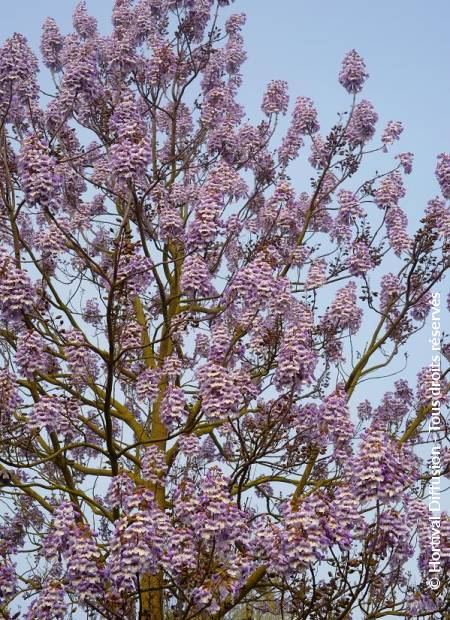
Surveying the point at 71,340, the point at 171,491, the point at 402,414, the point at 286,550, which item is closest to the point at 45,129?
the point at 71,340

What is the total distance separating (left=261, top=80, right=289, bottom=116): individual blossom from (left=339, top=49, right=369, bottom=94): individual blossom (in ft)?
5.86

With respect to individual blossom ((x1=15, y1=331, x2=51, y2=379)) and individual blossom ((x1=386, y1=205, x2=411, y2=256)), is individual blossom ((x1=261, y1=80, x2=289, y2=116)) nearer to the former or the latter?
individual blossom ((x1=386, y1=205, x2=411, y2=256))

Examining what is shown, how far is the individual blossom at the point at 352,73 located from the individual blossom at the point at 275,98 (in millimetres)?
1787

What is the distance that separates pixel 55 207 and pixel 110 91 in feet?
28.2

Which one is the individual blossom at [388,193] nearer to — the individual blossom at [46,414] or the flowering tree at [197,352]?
the flowering tree at [197,352]

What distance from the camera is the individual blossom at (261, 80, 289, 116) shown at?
63.2ft

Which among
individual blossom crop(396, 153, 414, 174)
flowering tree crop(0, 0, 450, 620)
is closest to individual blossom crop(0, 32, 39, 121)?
flowering tree crop(0, 0, 450, 620)

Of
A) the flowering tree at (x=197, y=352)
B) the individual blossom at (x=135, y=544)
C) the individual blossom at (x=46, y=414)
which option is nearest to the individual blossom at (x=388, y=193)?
the flowering tree at (x=197, y=352)

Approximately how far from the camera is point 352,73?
58.7ft

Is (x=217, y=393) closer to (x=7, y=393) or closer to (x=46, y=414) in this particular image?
(x=46, y=414)

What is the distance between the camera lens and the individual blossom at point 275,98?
1927cm

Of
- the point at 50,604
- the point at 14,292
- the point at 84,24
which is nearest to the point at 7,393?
the point at 14,292

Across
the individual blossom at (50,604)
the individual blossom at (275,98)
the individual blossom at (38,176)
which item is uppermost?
the individual blossom at (275,98)

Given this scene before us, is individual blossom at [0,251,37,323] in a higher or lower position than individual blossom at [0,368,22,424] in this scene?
higher
